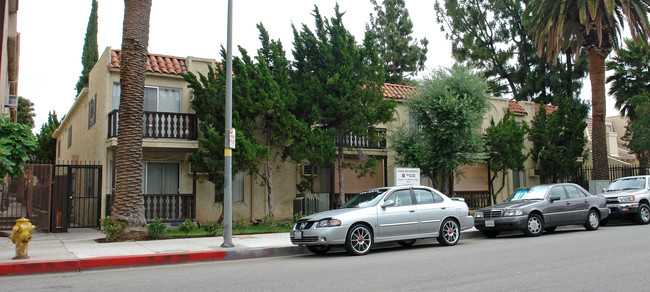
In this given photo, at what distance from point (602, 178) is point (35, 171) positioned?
22999mm

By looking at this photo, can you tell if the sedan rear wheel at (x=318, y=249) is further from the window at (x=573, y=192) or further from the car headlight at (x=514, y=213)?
the window at (x=573, y=192)

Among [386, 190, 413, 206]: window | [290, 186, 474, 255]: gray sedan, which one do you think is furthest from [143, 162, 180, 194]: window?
[386, 190, 413, 206]: window

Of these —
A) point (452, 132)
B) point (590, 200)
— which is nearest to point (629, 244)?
point (590, 200)

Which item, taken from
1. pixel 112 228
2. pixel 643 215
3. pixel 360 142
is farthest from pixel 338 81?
pixel 643 215

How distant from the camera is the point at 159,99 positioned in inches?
732

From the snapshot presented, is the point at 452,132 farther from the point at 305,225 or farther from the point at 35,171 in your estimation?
the point at 35,171

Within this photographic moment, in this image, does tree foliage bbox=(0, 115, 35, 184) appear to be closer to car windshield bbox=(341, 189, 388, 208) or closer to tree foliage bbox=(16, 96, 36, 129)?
car windshield bbox=(341, 189, 388, 208)

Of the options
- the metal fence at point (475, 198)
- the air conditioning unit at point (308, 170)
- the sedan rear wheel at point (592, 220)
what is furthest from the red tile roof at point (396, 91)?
the sedan rear wheel at point (592, 220)

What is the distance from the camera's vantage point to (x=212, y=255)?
36.0ft

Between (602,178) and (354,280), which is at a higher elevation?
(602,178)

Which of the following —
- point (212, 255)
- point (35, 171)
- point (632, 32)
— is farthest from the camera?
point (632, 32)

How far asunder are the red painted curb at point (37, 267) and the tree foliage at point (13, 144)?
2.38m

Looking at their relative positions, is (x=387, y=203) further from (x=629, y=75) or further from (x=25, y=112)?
(x=25, y=112)

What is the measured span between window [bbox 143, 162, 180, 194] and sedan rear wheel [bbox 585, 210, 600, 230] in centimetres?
1396
